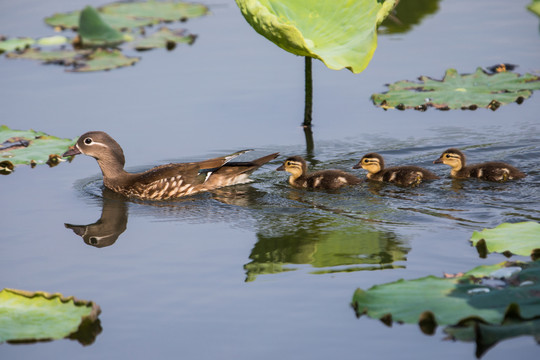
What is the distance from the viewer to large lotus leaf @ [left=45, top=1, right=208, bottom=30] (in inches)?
551

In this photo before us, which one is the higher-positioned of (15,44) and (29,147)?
(15,44)

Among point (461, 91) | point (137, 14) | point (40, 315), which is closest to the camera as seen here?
point (40, 315)

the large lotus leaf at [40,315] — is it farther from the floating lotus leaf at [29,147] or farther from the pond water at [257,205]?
the floating lotus leaf at [29,147]

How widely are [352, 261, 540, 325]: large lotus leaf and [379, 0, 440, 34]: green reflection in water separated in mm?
8406

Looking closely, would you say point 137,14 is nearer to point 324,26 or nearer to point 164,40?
point 164,40

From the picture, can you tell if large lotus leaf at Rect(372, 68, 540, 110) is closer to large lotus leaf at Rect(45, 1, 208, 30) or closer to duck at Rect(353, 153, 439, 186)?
duck at Rect(353, 153, 439, 186)

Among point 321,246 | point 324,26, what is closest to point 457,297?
point 321,246

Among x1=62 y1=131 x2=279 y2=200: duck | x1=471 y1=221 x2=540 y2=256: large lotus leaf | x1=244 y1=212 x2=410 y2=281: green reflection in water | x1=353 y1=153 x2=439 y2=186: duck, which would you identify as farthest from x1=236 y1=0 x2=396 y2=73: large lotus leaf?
x1=471 y1=221 x2=540 y2=256: large lotus leaf

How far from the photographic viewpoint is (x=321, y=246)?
21.1 ft

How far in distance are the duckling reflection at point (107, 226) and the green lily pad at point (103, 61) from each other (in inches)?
170

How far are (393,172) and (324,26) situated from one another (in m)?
1.75

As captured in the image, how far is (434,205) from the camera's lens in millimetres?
7301

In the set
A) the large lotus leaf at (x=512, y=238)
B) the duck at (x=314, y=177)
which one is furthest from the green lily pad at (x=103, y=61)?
the large lotus leaf at (x=512, y=238)

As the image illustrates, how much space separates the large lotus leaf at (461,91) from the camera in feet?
31.3
